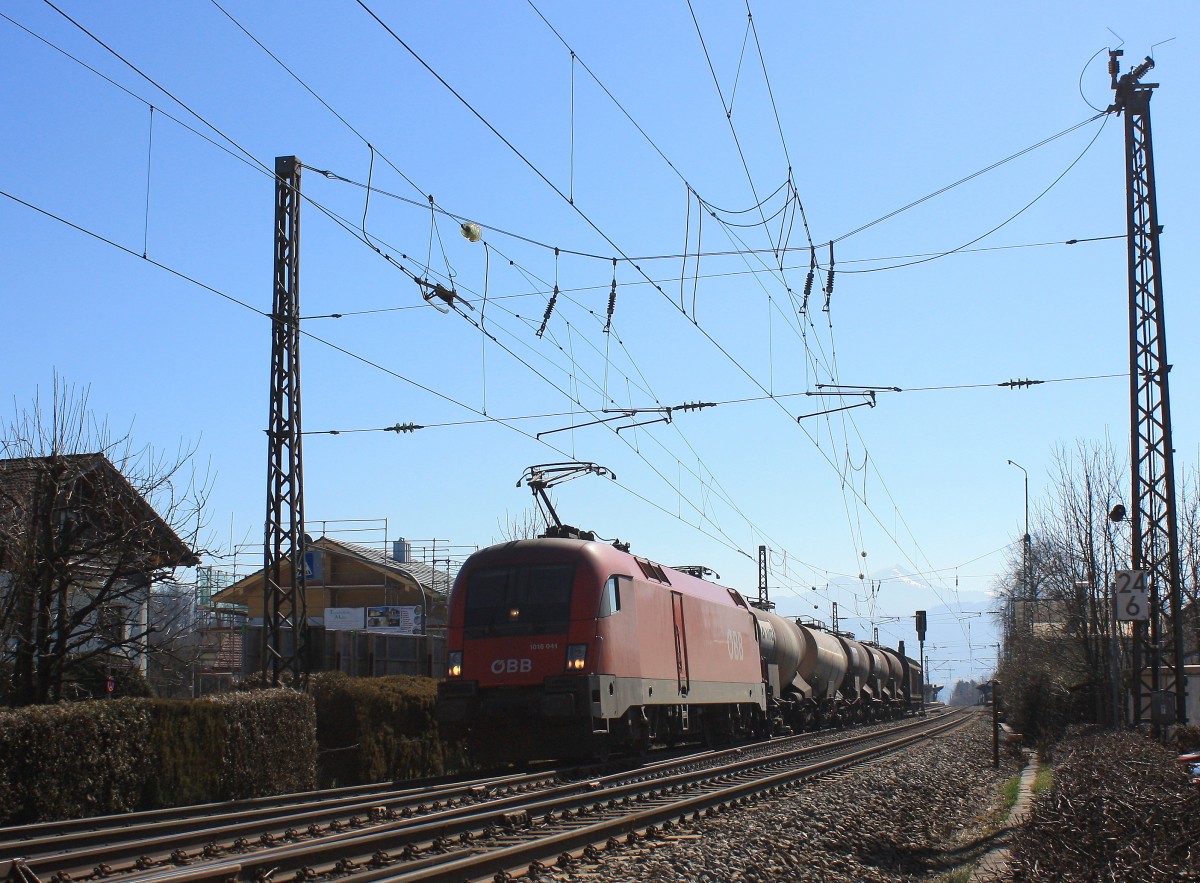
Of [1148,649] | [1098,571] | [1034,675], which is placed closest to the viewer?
[1148,649]

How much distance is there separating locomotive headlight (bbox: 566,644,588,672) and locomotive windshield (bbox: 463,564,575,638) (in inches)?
12.9

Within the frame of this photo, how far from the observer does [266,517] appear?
57.7 feet

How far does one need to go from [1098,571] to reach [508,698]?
1688 cm

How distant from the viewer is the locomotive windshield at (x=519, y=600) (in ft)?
53.4

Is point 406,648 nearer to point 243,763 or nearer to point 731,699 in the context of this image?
point 731,699

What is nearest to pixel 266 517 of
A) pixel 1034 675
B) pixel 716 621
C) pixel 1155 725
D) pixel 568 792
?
pixel 568 792

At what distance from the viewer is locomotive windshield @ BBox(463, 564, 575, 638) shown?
16266mm

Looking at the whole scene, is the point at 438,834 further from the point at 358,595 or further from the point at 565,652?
the point at 358,595

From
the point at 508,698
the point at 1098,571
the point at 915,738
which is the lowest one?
the point at 915,738

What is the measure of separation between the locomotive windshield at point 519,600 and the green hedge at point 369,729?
3.20 metres

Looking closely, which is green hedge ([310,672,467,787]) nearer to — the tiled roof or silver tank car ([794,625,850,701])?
silver tank car ([794,625,850,701])

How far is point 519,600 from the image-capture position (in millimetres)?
16562

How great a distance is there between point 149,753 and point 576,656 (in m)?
5.48

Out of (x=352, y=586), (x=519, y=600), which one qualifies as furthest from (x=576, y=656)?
(x=352, y=586)
